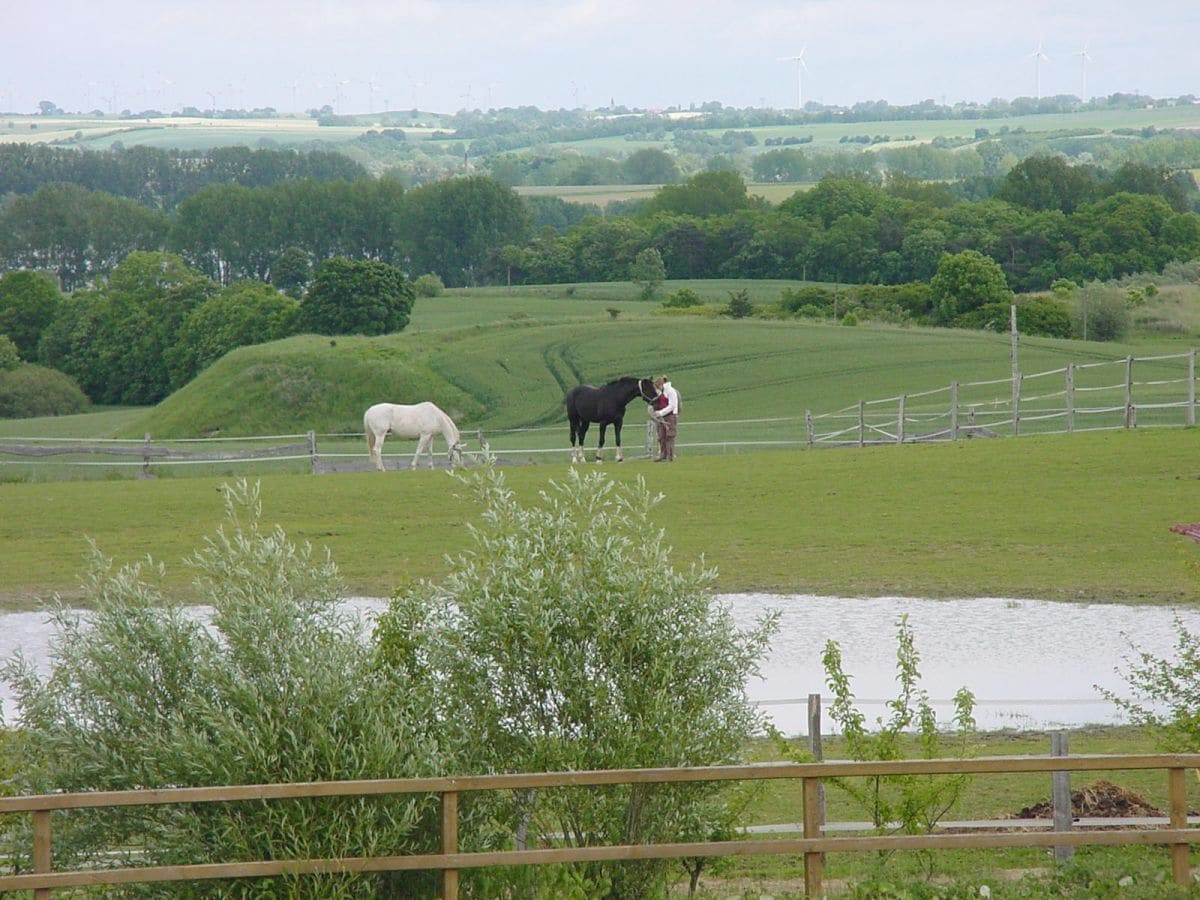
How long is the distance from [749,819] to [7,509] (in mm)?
19279

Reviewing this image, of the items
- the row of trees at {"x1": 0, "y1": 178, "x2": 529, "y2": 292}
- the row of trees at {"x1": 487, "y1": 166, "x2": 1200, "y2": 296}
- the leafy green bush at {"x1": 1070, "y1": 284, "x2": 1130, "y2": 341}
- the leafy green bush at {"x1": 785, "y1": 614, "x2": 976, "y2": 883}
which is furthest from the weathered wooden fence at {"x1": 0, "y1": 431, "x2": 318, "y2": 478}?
the row of trees at {"x1": 0, "y1": 178, "x2": 529, "y2": 292}

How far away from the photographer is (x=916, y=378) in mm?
58938

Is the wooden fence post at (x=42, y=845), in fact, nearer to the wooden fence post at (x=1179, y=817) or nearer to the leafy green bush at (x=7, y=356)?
the wooden fence post at (x=1179, y=817)

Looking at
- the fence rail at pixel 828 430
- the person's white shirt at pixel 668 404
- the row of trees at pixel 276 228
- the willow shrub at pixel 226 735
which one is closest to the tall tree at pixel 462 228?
the row of trees at pixel 276 228

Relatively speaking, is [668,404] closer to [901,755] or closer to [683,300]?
[901,755]

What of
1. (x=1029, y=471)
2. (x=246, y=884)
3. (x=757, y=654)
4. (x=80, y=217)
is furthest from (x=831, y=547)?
(x=80, y=217)

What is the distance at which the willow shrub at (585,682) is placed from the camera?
845 centimetres

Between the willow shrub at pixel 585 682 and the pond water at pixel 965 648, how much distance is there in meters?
5.63

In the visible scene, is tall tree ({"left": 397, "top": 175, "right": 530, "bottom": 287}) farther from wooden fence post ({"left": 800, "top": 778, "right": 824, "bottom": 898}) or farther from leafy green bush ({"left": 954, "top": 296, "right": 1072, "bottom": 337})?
wooden fence post ({"left": 800, "top": 778, "right": 824, "bottom": 898})

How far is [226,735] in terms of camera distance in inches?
307

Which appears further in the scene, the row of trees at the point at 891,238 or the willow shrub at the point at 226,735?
the row of trees at the point at 891,238

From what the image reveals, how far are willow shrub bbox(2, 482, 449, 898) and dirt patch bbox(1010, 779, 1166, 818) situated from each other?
5.14 metres

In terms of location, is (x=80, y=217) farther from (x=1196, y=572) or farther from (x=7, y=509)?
(x=1196, y=572)

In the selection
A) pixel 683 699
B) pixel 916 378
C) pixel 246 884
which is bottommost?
pixel 916 378
